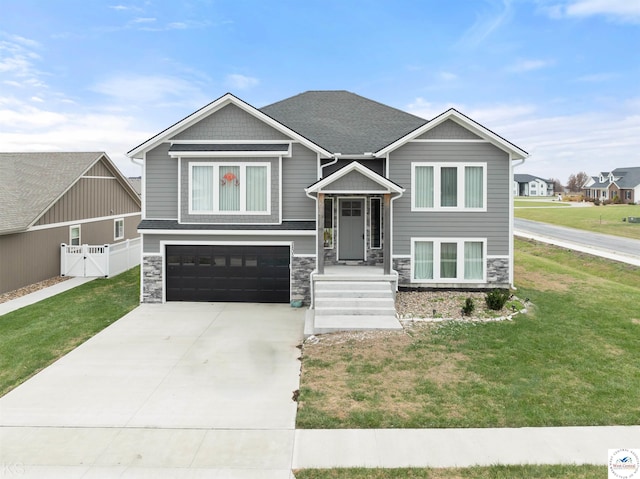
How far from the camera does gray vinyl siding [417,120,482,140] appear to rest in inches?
575

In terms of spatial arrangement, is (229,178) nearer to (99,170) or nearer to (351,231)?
(351,231)

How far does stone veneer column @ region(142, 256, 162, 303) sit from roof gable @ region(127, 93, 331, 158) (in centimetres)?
358

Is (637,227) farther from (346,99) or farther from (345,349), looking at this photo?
(345,349)

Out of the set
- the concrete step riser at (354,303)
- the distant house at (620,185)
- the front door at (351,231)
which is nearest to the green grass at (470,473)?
the concrete step riser at (354,303)

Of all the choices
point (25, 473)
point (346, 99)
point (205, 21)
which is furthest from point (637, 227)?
point (25, 473)

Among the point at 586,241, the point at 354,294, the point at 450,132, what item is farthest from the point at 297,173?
the point at 586,241

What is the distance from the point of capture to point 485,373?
8.51 m

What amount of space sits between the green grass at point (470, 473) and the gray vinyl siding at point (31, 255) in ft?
50.2

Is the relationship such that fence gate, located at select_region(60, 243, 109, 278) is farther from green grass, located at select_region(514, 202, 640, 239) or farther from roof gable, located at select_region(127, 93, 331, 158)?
green grass, located at select_region(514, 202, 640, 239)

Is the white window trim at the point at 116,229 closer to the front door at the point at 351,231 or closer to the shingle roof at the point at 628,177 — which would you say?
the front door at the point at 351,231

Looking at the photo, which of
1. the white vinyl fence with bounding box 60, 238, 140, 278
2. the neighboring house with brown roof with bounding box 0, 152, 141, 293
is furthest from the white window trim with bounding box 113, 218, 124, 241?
the white vinyl fence with bounding box 60, 238, 140, 278

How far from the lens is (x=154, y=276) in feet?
48.1

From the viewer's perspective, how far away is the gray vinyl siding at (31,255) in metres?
15.8

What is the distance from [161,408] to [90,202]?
17.2 meters
